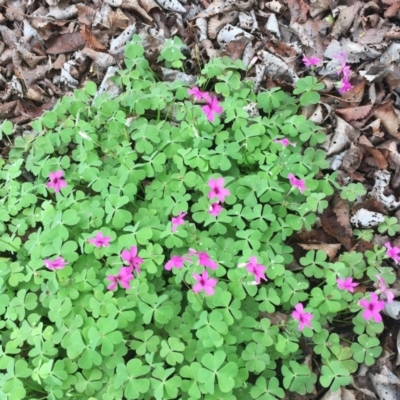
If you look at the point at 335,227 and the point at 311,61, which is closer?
the point at 335,227

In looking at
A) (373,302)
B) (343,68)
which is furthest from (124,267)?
(343,68)

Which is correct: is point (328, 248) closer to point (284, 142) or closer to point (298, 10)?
point (284, 142)

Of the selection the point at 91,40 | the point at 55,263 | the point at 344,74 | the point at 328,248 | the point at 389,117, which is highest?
the point at 344,74

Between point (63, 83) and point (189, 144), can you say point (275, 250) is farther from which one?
point (63, 83)

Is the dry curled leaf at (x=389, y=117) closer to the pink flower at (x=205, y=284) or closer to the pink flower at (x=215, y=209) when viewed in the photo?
the pink flower at (x=215, y=209)

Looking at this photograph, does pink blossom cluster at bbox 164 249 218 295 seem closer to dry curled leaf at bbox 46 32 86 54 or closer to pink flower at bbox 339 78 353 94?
pink flower at bbox 339 78 353 94

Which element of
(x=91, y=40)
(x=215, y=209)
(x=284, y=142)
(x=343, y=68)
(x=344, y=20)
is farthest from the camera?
(x=91, y=40)

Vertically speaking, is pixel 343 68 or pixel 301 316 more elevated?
pixel 343 68
